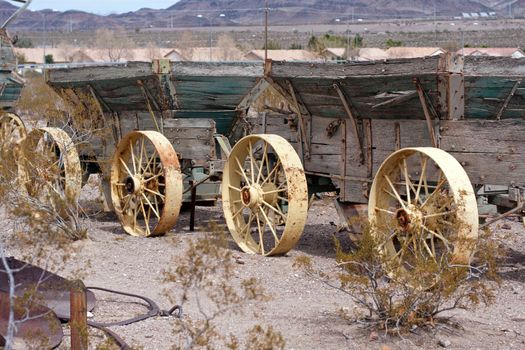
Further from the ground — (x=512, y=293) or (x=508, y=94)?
(x=508, y=94)

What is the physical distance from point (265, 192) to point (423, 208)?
205 centimetres

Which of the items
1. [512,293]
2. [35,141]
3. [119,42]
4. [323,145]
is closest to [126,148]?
[35,141]

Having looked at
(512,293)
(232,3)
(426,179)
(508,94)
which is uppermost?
(232,3)

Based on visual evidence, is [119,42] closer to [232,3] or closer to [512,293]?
[512,293]

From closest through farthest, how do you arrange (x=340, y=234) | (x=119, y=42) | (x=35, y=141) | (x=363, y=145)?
(x=363, y=145)
(x=340, y=234)
(x=35, y=141)
(x=119, y=42)

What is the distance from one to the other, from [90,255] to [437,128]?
335 centimetres

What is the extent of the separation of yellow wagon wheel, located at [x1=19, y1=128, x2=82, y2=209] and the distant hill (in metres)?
113

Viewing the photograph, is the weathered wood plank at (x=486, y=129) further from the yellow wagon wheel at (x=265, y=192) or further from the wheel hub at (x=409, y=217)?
the yellow wagon wheel at (x=265, y=192)

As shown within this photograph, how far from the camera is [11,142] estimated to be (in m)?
11.1

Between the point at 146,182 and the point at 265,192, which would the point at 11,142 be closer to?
the point at 146,182

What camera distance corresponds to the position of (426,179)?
7.88 meters

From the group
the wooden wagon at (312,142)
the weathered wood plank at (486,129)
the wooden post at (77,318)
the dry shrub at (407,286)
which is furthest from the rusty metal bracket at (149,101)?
the wooden post at (77,318)

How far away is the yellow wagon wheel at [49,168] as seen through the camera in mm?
9586

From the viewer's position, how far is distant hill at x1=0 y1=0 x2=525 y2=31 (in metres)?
135
